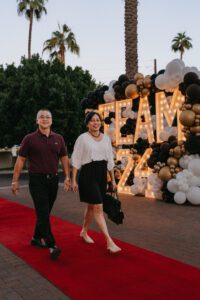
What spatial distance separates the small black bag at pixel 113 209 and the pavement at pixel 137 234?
2.30ft

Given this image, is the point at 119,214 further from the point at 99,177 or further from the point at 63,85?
the point at 63,85

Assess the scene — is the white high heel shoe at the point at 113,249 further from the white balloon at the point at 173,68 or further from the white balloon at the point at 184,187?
the white balloon at the point at 173,68

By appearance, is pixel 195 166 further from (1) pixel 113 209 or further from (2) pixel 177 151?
(1) pixel 113 209

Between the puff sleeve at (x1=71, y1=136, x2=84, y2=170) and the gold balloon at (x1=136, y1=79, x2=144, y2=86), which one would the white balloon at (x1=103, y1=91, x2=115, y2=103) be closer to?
the gold balloon at (x1=136, y1=79, x2=144, y2=86)

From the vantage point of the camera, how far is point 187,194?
9398 mm

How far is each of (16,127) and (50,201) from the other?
18176mm

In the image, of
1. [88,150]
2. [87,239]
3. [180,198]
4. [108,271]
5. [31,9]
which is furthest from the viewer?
[31,9]

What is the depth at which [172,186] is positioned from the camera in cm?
959

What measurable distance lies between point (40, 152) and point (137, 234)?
2398 millimetres

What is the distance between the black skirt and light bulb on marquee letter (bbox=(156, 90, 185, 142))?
536cm

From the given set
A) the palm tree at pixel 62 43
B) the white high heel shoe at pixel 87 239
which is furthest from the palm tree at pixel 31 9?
the white high heel shoe at pixel 87 239

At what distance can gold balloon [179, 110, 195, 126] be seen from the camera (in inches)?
363

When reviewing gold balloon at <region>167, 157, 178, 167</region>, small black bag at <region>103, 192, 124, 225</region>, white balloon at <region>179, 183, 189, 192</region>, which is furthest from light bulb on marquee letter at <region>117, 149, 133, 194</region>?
small black bag at <region>103, 192, 124, 225</region>

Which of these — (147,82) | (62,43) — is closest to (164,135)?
(147,82)
